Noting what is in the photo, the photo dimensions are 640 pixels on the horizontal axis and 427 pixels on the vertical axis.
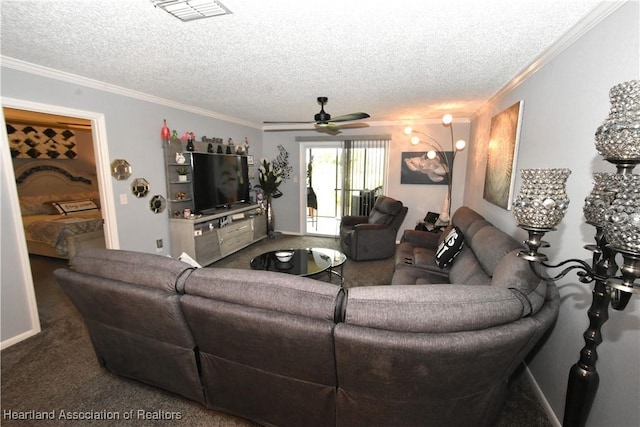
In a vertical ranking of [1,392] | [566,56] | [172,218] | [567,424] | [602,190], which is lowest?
[1,392]

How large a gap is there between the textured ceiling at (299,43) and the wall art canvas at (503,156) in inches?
14.8

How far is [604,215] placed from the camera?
0.88 metres

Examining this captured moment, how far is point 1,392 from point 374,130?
17.7 ft

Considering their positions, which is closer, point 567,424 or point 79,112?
point 567,424

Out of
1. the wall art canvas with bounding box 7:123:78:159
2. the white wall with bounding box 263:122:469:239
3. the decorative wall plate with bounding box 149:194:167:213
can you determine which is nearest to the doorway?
the decorative wall plate with bounding box 149:194:167:213

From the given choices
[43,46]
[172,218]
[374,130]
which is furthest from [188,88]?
[374,130]

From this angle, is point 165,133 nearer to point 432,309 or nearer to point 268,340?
point 268,340

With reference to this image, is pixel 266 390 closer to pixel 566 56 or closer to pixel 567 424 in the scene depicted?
pixel 567 424

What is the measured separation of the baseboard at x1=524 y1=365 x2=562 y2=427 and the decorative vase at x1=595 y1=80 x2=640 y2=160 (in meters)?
1.62

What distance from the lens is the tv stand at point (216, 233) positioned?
149 inches

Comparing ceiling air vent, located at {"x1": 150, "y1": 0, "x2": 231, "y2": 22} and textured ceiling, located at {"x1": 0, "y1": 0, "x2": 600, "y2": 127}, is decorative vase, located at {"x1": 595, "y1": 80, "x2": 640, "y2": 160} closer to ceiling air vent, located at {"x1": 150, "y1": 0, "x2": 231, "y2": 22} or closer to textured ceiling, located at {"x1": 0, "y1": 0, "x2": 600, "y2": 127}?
textured ceiling, located at {"x1": 0, "y1": 0, "x2": 600, "y2": 127}

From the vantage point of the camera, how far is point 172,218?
3.81m

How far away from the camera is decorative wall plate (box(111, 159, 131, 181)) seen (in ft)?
10.1

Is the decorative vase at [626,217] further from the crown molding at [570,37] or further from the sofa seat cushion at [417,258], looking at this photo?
the sofa seat cushion at [417,258]
